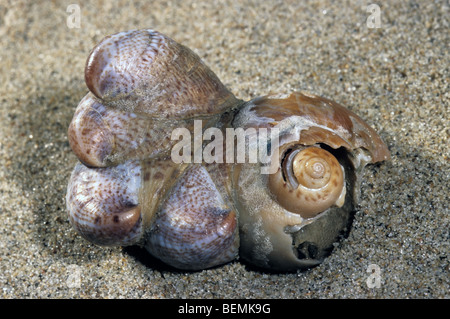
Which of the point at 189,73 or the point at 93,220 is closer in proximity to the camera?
the point at 93,220

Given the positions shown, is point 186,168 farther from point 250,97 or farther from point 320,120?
point 250,97

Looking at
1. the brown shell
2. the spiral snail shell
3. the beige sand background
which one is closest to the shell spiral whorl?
the spiral snail shell

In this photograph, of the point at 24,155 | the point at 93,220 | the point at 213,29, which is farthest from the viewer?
the point at 213,29

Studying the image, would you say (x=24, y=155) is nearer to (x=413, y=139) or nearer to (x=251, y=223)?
(x=251, y=223)

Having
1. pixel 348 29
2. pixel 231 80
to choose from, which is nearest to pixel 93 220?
pixel 231 80
